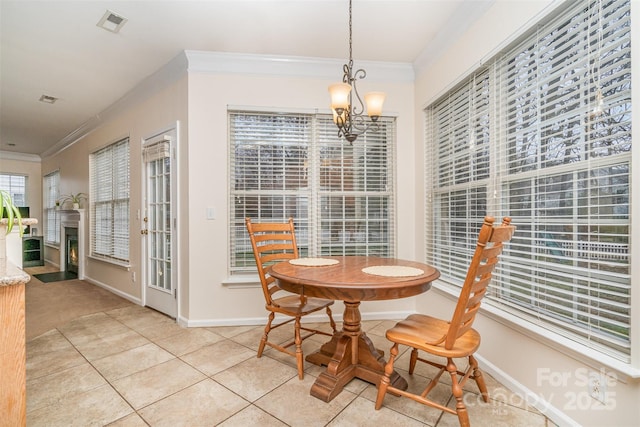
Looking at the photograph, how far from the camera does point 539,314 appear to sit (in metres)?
Answer: 1.73

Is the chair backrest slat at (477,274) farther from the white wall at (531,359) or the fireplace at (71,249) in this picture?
the fireplace at (71,249)

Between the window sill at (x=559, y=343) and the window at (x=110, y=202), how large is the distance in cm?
426

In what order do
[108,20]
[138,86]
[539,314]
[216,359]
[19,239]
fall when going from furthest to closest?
[138,86], [108,20], [216,359], [539,314], [19,239]

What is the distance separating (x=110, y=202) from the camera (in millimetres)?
4457

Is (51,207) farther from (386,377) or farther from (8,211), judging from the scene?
(386,377)

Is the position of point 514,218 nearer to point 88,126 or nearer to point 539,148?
point 539,148

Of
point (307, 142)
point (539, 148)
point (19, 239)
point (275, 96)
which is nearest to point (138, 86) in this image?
point (275, 96)

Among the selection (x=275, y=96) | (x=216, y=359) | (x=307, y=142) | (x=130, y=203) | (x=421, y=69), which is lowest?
(x=216, y=359)

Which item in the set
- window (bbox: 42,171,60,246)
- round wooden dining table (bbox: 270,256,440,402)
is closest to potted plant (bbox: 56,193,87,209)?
window (bbox: 42,171,60,246)

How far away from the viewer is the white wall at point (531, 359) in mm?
1336

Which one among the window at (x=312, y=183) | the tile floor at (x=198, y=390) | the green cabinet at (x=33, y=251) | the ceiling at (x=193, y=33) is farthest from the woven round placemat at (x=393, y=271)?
the green cabinet at (x=33, y=251)

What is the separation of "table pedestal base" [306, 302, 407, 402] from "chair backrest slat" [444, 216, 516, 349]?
24.5 inches

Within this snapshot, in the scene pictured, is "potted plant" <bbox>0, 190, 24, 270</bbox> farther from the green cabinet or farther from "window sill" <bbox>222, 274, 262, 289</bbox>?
the green cabinet

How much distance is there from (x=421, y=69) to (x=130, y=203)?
3.81 meters
